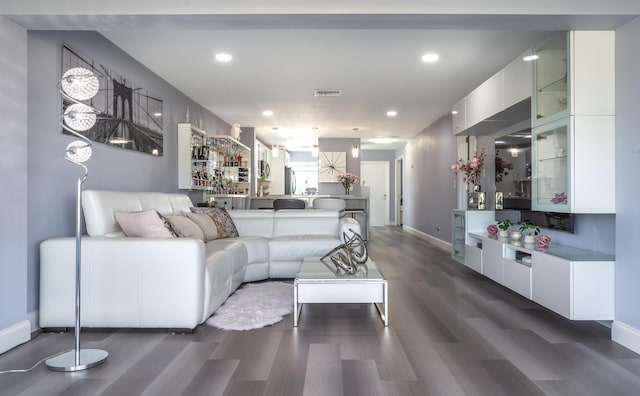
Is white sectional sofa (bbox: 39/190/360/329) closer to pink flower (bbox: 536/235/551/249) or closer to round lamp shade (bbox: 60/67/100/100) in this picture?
round lamp shade (bbox: 60/67/100/100)

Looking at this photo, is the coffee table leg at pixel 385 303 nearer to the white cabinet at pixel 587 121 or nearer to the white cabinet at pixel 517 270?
the white cabinet at pixel 517 270

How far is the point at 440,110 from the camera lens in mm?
6781

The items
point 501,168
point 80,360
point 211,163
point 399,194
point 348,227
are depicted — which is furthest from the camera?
point 399,194

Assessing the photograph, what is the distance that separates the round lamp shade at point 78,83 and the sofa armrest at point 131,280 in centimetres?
96

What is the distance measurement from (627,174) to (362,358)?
198 centimetres

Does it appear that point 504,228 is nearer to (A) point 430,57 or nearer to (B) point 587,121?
(B) point 587,121

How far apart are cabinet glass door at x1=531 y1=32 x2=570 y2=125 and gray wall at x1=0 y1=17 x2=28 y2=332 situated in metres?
3.58

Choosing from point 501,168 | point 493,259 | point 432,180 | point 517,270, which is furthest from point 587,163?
point 432,180

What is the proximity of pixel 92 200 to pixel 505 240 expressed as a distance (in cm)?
349

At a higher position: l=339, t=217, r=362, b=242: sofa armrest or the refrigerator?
the refrigerator

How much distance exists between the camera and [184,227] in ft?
12.0

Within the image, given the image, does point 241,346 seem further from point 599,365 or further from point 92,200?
point 599,365

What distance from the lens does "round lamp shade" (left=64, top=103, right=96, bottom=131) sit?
230 centimetres

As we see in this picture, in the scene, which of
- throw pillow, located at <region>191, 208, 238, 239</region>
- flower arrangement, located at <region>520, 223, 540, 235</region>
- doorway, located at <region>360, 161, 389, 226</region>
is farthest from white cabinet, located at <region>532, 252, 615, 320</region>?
doorway, located at <region>360, 161, 389, 226</region>
